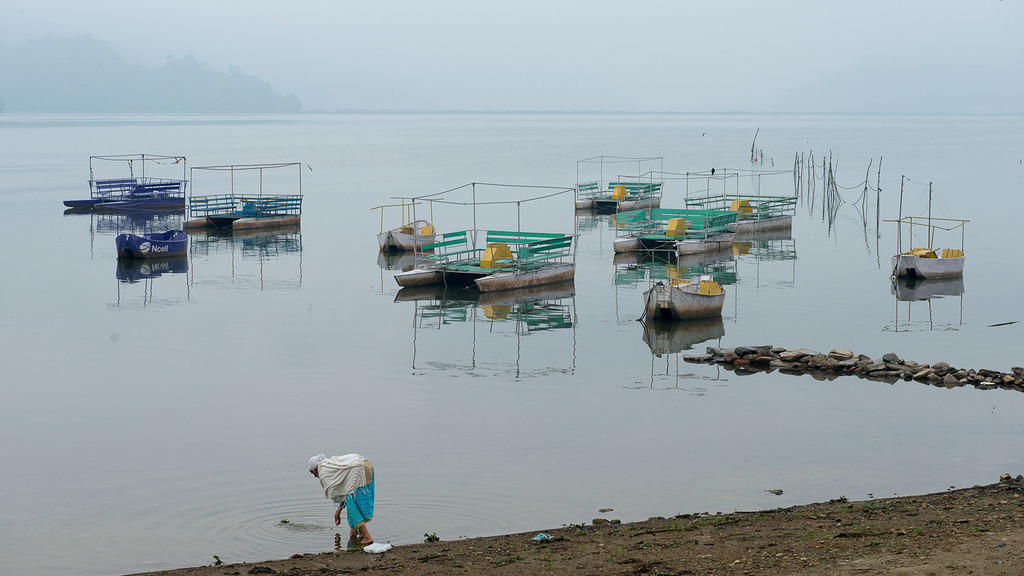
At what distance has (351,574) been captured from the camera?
1170 centimetres

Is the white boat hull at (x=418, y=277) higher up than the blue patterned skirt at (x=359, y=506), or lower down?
higher up

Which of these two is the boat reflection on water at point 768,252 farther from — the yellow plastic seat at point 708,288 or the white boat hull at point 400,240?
the white boat hull at point 400,240

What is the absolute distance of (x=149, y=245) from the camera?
4384cm

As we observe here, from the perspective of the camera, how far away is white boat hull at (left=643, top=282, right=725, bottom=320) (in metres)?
29.9

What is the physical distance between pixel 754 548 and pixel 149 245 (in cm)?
3640

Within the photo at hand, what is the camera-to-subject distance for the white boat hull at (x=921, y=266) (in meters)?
37.5

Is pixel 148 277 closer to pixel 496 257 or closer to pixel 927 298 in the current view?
pixel 496 257

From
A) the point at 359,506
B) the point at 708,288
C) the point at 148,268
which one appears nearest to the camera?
the point at 359,506

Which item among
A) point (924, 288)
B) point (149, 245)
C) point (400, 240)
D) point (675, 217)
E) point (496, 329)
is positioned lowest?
point (496, 329)

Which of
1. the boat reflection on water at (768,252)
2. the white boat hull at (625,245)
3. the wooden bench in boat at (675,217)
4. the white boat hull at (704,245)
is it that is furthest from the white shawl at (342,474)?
the wooden bench in boat at (675,217)

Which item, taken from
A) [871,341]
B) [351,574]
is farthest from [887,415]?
[351,574]

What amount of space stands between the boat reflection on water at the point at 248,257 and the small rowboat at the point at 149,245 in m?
1.00

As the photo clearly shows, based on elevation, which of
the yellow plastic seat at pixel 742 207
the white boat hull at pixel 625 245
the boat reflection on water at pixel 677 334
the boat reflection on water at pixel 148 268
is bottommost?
the boat reflection on water at pixel 677 334

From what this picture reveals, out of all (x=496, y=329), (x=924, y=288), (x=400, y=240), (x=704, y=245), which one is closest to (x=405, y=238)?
(x=400, y=240)
